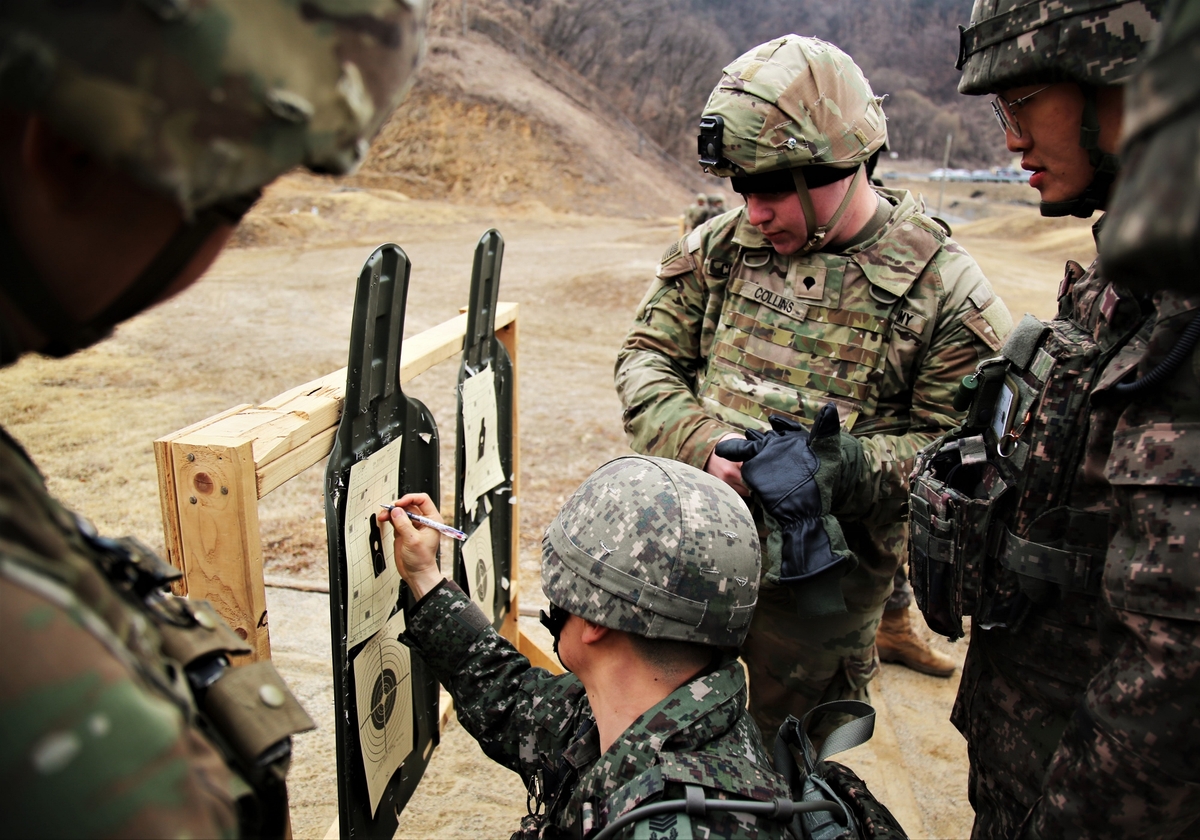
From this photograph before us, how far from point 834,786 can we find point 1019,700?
0.59 m

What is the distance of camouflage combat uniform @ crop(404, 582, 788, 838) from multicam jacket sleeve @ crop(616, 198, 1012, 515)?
33.2 inches

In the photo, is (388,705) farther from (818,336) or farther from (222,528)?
(818,336)

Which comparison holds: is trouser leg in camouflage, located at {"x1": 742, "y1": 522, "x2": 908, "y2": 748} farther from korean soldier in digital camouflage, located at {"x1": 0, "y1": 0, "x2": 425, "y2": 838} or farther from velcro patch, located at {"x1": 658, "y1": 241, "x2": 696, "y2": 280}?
korean soldier in digital camouflage, located at {"x1": 0, "y1": 0, "x2": 425, "y2": 838}

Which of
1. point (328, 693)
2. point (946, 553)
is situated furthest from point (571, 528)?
point (328, 693)

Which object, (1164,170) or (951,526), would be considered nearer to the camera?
(1164,170)

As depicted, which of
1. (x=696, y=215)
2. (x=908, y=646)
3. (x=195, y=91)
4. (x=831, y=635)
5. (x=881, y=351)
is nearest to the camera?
(x=195, y=91)

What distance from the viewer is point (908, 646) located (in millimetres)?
4066

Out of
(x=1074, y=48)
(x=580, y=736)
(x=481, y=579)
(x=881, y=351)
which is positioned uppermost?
(x=1074, y=48)

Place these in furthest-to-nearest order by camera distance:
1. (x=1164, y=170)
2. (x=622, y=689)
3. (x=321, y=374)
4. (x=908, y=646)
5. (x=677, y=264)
Result: (x=321, y=374), (x=908, y=646), (x=677, y=264), (x=622, y=689), (x=1164, y=170)

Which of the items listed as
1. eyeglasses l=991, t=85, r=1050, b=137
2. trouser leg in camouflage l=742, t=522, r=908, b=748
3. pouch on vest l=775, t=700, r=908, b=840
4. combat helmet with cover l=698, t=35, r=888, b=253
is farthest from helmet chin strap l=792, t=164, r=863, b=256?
pouch on vest l=775, t=700, r=908, b=840

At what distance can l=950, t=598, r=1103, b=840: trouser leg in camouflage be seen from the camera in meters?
1.78

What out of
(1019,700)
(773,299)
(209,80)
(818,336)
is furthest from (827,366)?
(209,80)

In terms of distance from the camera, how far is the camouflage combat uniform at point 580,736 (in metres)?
1.44

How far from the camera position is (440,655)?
2064 millimetres
